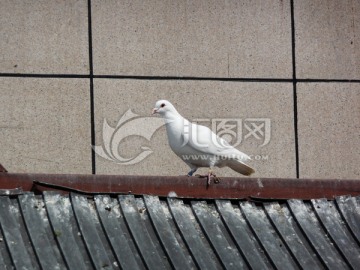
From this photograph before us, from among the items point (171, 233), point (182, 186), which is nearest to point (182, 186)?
point (182, 186)

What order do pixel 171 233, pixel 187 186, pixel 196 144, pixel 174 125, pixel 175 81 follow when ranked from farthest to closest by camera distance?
pixel 175 81, pixel 174 125, pixel 196 144, pixel 187 186, pixel 171 233

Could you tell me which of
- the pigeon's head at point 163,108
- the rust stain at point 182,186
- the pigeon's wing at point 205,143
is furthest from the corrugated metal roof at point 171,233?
the pigeon's head at point 163,108

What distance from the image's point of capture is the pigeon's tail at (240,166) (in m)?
10.8

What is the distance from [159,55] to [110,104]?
0.76 m

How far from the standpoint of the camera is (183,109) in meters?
12.5

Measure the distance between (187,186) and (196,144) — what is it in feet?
6.02

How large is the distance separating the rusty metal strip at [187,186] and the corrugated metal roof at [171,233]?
0.20 m

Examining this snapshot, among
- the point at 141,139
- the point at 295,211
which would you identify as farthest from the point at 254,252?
the point at 141,139

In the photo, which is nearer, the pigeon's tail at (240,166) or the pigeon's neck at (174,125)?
the pigeon's neck at (174,125)

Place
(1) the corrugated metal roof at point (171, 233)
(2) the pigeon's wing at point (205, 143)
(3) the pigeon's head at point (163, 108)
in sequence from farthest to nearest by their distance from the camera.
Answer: (3) the pigeon's head at point (163, 108) < (2) the pigeon's wing at point (205, 143) < (1) the corrugated metal roof at point (171, 233)

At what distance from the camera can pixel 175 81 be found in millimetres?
12562

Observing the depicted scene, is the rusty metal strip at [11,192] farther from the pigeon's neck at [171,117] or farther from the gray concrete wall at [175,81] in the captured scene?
the gray concrete wall at [175,81]

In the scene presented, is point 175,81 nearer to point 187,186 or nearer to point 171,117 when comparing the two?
point 171,117

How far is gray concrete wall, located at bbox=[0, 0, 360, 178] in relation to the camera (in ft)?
40.2
